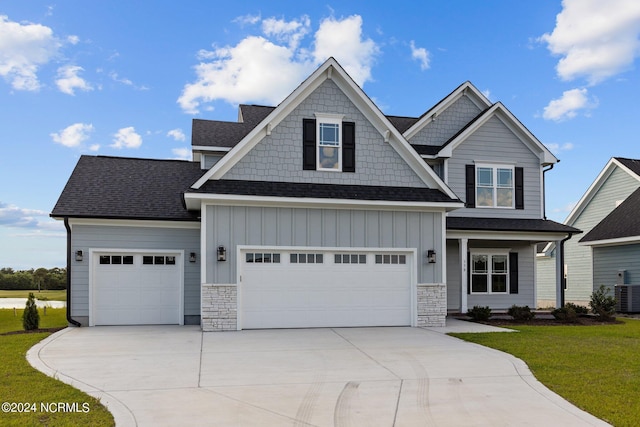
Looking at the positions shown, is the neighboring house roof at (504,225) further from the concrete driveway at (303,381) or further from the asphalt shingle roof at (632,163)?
the asphalt shingle roof at (632,163)

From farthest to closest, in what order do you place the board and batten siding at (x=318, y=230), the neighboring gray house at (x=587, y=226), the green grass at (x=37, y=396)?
1. the neighboring gray house at (x=587, y=226)
2. the board and batten siding at (x=318, y=230)
3. the green grass at (x=37, y=396)

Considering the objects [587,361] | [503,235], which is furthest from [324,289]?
[503,235]

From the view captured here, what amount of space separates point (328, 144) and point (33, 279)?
2659 cm

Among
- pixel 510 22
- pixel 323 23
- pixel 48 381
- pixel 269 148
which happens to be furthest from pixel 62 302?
pixel 510 22

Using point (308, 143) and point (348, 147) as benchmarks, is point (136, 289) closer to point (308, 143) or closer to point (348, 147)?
point (308, 143)

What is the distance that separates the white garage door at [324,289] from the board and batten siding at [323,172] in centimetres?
199

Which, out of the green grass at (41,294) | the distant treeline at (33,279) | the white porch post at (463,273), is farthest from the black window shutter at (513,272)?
the distant treeline at (33,279)

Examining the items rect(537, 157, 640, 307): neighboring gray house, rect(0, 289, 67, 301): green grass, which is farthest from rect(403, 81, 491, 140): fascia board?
rect(0, 289, 67, 301): green grass

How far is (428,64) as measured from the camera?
18906 millimetres

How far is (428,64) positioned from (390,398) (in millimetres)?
14126

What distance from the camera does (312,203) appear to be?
47.2ft

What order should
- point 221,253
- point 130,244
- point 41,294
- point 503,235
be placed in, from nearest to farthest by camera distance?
point 221,253 < point 130,244 < point 503,235 < point 41,294

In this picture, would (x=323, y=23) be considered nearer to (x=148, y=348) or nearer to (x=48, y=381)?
(x=148, y=348)

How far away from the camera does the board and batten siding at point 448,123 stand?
20.2m
